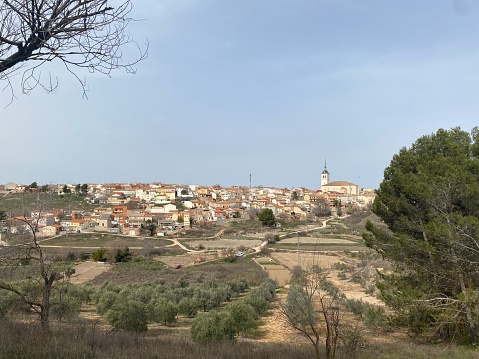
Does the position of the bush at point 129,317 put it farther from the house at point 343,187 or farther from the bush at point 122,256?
the house at point 343,187

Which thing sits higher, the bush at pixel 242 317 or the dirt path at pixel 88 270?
the bush at pixel 242 317

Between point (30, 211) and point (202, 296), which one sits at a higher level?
point (30, 211)

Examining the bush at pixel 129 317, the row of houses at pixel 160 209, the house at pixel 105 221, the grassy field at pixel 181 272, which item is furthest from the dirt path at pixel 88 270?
the house at pixel 105 221

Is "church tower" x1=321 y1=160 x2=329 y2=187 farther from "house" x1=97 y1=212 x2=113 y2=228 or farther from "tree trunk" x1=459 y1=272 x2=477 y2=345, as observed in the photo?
"tree trunk" x1=459 y1=272 x2=477 y2=345

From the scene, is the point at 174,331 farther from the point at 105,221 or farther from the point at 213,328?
the point at 105,221

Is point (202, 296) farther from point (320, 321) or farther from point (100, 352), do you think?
point (100, 352)

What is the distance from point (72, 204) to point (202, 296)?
70.7m

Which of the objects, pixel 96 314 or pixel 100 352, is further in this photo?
pixel 96 314

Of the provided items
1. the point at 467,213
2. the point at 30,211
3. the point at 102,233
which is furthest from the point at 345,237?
the point at 30,211

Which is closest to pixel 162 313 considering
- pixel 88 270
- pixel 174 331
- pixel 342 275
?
pixel 174 331

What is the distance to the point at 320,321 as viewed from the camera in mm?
14539

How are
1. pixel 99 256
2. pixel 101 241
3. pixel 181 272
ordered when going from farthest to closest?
1. pixel 101 241
2. pixel 99 256
3. pixel 181 272

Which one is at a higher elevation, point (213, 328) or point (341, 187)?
point (341, 187)

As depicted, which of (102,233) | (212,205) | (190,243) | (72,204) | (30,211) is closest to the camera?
(30,211)
